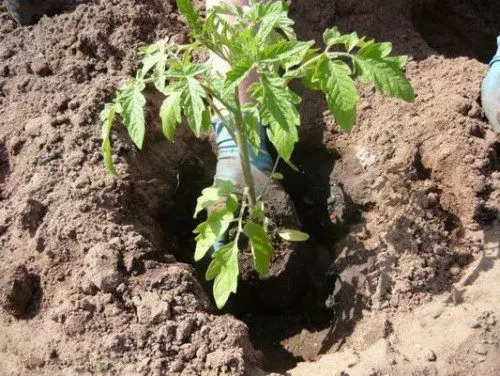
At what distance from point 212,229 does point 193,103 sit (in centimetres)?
39

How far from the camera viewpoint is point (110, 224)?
163 cm

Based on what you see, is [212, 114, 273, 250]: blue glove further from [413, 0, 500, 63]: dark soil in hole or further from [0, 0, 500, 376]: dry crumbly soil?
[413, 0, 500, 63]: dark soil in hole

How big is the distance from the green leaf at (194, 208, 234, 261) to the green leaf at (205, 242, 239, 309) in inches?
1.9

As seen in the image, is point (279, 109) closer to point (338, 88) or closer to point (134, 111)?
point (338, 88)

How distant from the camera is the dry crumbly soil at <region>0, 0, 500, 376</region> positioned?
1.42 meters

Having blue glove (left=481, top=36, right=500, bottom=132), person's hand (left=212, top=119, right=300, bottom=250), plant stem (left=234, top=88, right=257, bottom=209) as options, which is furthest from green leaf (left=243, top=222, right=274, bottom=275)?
blue glove (left=481, top=36, right=500, bottom=132)

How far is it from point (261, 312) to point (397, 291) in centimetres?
51

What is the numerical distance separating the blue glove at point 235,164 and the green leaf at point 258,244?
308mm

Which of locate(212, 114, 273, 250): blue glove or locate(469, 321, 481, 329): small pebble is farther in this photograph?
locate(212, 114, 273, 250): blue glove

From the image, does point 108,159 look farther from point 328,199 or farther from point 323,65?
point 328,199

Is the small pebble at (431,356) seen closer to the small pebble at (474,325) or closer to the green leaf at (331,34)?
the small pebble at (474,325)

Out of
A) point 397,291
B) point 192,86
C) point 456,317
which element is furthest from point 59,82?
point 456,317

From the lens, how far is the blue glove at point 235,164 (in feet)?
5.87

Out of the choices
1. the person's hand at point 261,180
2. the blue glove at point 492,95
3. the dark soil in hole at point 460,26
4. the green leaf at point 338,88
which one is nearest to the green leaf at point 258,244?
the person's hand at point 261,180
